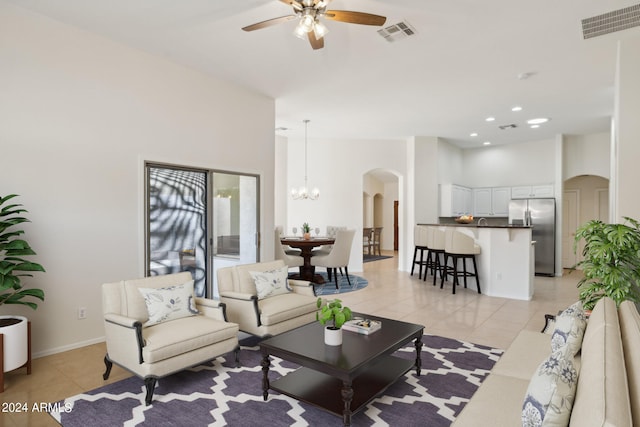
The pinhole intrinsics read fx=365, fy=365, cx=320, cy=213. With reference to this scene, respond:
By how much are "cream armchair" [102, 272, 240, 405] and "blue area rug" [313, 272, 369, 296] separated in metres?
3.23

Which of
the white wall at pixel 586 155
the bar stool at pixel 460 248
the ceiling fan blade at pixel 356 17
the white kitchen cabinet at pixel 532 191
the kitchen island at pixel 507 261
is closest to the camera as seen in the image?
the ceiling fan blade at pixel 356 17

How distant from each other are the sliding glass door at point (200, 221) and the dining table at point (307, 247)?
1324 millimetres

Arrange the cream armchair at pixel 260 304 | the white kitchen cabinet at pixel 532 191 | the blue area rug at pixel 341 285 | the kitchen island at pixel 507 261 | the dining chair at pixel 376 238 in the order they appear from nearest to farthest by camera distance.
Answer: the cream armchair at pixel 260 304 → the kitchen island at pixel 507 261 → the blue area rug at pixel 341 285 → the white kitchen cabinet at pixel 532 191 → the dining chair at pixel 376 238

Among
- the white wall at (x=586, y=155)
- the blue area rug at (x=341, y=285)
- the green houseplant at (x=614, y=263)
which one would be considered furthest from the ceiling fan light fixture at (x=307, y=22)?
the white wall at (x=586, y=155)

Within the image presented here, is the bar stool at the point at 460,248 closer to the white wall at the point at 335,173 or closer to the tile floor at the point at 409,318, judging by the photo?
the tile floor at the point at 409,318

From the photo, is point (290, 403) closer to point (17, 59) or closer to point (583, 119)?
point (17, 59)

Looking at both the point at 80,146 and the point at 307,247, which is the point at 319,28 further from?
the point at 307,247

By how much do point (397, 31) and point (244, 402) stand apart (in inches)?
143

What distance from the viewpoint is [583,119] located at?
688 cm

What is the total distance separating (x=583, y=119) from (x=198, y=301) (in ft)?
24.6

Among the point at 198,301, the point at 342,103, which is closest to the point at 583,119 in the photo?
the point at 342,103

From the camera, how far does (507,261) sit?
6133 millimetres

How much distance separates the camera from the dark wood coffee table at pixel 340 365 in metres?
2.29

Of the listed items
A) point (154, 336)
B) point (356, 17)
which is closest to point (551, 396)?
point (154, 336)
